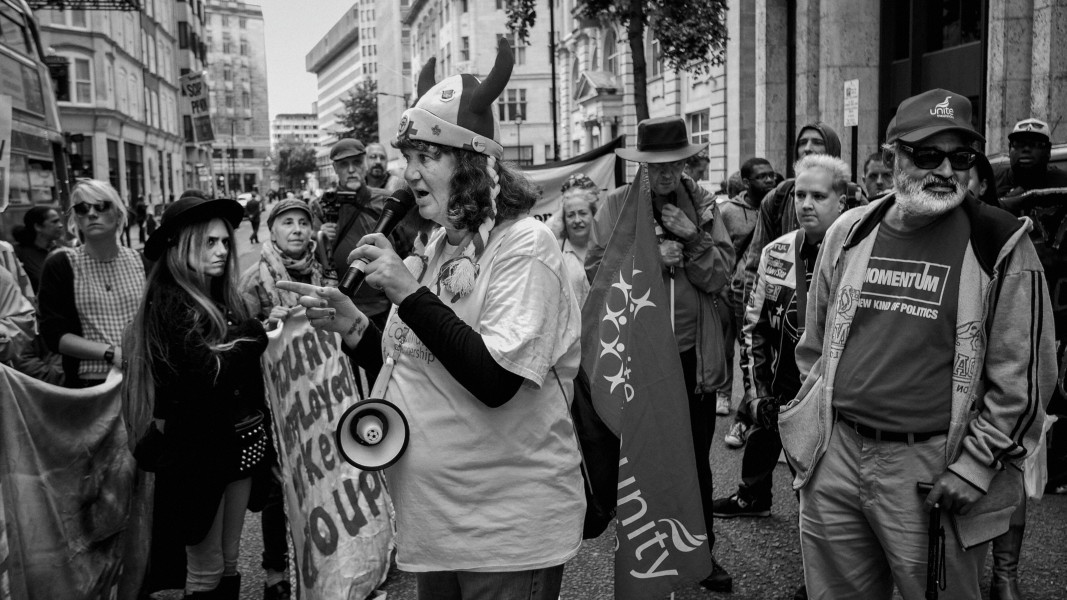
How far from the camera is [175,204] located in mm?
3549

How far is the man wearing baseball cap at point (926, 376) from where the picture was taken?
2.47 meters

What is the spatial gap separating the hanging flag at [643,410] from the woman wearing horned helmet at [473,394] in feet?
2.59

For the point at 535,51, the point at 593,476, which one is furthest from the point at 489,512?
the point at 535,51

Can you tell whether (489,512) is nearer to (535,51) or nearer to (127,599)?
(127,599)

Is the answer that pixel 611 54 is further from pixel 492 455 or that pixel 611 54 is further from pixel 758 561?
pixel 492 455

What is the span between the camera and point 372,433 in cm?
225

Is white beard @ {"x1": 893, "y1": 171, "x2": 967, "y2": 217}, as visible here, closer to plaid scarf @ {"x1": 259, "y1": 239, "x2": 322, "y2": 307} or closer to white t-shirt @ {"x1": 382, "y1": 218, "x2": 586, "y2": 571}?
white t-shirt @ {"x1": 382, "y1": 218, "x2": 586, "y2": 571}

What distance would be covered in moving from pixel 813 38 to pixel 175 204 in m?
15.5

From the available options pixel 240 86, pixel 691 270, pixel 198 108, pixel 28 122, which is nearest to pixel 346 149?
pixel 691 270

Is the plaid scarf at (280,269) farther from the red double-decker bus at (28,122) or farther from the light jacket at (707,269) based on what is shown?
the red double-decker bus at (28,122)

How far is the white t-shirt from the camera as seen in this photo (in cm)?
222

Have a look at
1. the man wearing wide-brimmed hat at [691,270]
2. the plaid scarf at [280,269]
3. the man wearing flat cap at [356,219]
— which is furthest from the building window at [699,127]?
the man wearing wide-brimmed hat at [691,270]

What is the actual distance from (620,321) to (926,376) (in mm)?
1163

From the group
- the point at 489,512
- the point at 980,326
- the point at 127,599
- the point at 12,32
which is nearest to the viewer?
the point at 489,512
